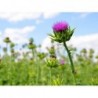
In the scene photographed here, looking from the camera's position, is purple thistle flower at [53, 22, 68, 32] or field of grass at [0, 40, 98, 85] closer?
purple thistle flower at [53, 22, 68, 32]

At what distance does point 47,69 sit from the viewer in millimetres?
2342

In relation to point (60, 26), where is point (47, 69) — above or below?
below

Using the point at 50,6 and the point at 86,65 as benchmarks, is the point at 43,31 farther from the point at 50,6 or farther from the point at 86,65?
the point at 86,65

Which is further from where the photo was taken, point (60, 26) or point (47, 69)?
point (47, 69)

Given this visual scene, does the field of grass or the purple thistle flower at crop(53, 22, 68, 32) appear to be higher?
the purple thistle flower at crop(53, 22, 68, 32)

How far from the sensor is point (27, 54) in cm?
240

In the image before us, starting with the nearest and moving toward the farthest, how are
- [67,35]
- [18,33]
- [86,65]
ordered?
[67,35] → [18,33] → [86,65]

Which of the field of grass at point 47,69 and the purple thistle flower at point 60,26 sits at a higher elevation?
the purple thistle flower at point 60,26

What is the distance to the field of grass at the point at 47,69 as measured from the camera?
2.23 m

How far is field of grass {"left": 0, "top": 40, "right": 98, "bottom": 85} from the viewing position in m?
2.23

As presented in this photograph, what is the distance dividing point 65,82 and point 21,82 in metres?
0.18

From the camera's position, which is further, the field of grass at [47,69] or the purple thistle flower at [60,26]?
the field of grass at [47,69]
